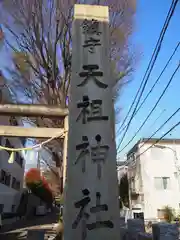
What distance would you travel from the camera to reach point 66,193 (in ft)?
10.5

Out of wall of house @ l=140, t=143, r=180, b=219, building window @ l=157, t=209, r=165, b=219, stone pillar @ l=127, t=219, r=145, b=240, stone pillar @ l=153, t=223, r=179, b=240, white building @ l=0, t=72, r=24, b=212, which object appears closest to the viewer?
stone pillar @ l=153, t=223, r=179, b=240

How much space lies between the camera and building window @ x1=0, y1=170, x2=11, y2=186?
1430cm

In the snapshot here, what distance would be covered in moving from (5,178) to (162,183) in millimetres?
13839

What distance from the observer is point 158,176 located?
862 inches

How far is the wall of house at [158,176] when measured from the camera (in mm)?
20875

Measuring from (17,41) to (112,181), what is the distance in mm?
6875

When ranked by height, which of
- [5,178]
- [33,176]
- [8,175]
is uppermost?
[33,176]

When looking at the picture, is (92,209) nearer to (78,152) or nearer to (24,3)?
(78,152)

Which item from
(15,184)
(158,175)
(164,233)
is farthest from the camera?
(158,175)

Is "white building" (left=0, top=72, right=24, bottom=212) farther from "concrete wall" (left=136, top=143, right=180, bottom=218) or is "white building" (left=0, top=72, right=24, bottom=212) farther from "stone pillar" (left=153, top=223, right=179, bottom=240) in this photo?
"concrete wall" (left=136, top=143, right=180, bottom=218)

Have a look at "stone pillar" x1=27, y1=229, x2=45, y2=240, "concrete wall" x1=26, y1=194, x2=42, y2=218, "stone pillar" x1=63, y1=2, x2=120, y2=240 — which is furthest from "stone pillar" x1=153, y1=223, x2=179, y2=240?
"concrete wall" x1=26, y1=194, x2=42, y2=218

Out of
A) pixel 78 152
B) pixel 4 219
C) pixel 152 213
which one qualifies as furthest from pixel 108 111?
pixel 152 213

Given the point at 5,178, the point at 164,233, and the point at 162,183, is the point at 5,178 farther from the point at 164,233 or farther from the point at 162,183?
the point at 162,183

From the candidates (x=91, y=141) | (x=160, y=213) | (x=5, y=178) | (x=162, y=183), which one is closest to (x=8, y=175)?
(x=5, y=178)
